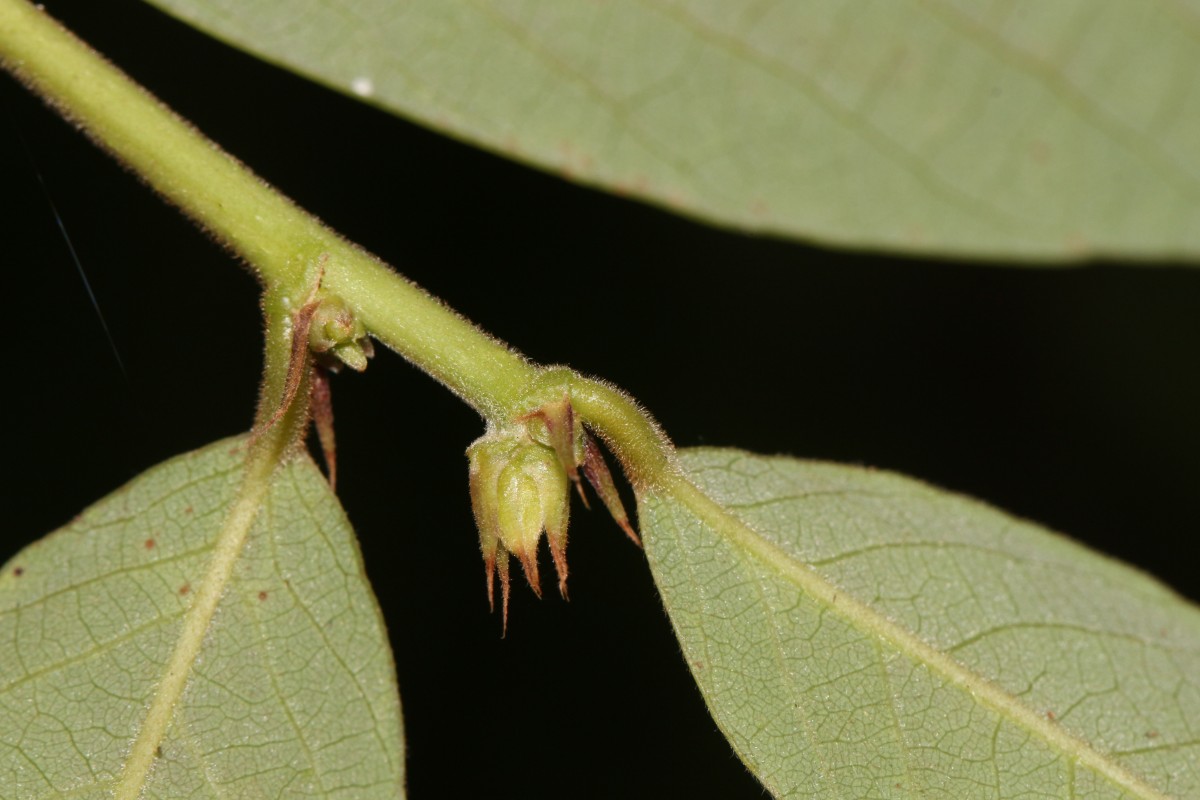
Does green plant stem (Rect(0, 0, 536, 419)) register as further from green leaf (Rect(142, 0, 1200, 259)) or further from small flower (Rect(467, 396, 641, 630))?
green leaf (Rect(142, 0, 1200, 259))

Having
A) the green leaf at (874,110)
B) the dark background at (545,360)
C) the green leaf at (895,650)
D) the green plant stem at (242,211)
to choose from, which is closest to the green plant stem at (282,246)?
the green plant stem at (242,211)

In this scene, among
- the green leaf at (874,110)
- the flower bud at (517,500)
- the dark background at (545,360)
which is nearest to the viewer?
the flower bud at (517,500)

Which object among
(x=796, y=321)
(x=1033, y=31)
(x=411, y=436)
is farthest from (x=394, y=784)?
(x=796, y=321)

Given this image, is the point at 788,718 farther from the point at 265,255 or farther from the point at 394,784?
the point at 265,255

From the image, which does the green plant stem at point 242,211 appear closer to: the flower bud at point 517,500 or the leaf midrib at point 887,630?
the flower bud at point 517,500

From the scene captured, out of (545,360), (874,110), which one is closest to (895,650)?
(874,110)

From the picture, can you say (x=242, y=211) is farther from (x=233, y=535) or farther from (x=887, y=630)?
(x=887, y=630)
